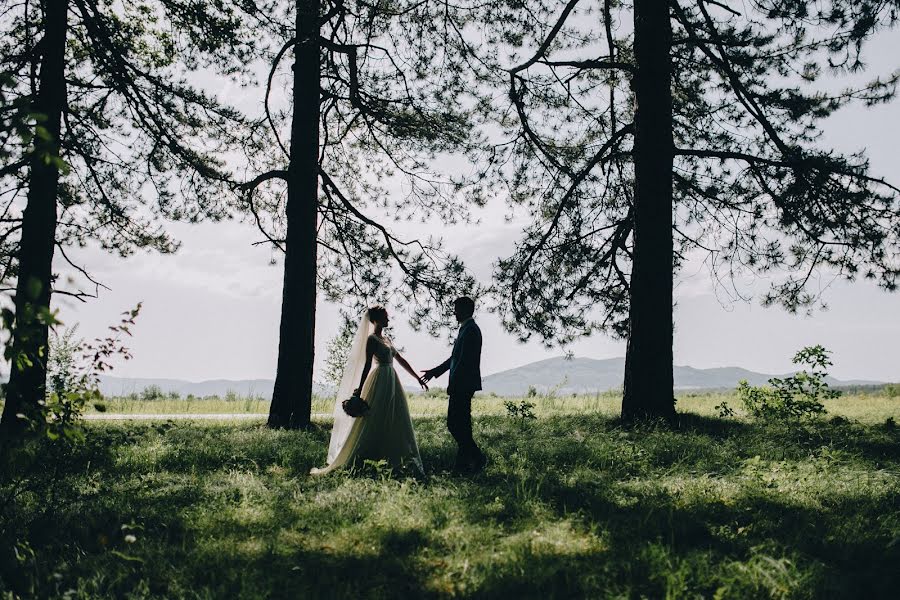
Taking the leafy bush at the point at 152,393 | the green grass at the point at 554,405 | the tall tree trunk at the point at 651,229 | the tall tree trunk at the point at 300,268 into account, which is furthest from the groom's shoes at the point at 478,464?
the leafy bush at the point at 152,393

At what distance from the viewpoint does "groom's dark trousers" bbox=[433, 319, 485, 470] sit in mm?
6855

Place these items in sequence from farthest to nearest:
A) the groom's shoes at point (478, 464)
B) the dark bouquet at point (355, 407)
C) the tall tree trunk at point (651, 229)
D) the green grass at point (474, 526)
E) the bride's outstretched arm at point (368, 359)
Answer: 1. the tall tree trunk at point (651, 229)
2. the bride's outstretched arm at point (368, 359)
3. the dark bouquet at point (355, 407)
4. the groom's shoes at point (478, 464)
5. the green grass at point (474, 526)

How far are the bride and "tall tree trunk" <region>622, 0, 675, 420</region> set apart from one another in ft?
14.2

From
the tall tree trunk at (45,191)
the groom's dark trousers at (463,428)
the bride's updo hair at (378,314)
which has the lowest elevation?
the groom's dark trousers at (463,428)

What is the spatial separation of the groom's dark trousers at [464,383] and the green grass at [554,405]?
16.5 feet

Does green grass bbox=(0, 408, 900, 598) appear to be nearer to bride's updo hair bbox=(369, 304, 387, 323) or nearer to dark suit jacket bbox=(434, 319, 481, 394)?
dark suit jacket bbox=(434, 319, 481, 394)

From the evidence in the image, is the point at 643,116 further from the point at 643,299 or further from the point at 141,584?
the point at 141,584

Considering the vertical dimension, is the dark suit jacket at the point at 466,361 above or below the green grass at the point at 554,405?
above

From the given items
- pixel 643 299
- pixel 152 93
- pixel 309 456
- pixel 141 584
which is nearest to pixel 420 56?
pixel 152 93

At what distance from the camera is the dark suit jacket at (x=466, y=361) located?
6.85 meters

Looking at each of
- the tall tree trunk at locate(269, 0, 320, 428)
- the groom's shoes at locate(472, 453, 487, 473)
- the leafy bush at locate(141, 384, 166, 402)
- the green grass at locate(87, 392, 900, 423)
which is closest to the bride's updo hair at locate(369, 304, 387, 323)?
the groom's shoes at locate(472, 453, 487, 473)

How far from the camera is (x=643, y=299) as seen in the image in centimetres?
1007

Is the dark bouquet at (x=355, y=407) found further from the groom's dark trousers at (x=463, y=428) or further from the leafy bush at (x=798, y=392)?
the leafy bush at (x=798, y=392)

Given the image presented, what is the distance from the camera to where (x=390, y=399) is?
7.30 meters
